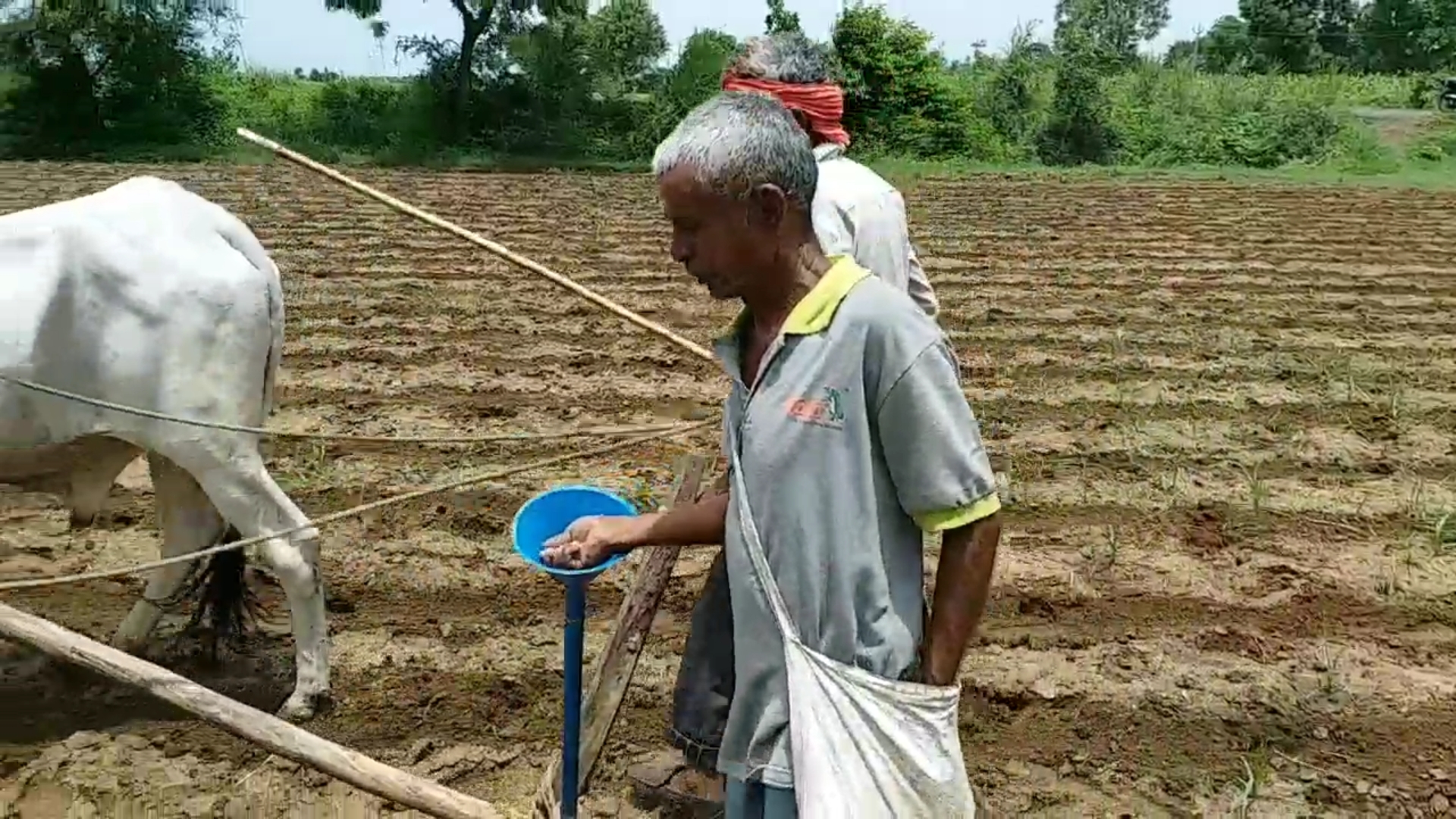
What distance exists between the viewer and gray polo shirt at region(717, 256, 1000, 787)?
188 centimetres

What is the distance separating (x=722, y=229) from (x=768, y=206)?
7 cm

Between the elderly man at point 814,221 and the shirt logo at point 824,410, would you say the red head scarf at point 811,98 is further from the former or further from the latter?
the shirt logo at point 824,410

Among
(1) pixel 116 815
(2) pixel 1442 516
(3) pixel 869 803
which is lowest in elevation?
(1) pixel 116 815

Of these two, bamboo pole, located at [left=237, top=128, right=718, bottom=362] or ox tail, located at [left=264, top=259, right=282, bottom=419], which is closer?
bamboo pole, located at [left=237, top=128, right=718, bottom=362]

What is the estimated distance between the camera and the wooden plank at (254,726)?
2.76 metres

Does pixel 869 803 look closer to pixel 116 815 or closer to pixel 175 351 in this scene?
pixel 116 815

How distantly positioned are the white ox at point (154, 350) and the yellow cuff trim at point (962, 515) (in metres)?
2.30

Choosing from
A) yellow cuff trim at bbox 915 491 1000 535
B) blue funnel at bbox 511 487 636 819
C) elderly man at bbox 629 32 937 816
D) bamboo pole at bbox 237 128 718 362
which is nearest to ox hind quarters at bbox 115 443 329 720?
bamboo pole at bbox 237 128 718 362

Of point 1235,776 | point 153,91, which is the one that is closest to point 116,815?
point 1235,776

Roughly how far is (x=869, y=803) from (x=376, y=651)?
9.07 ft

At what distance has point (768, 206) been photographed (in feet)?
6.29

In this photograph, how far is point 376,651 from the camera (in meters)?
4.31

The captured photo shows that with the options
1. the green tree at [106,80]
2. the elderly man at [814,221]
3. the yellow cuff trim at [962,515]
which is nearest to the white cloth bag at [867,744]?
the yellow cuff trim at [962,515]

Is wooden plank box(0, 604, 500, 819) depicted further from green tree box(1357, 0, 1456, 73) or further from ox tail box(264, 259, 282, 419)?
green tree box(1357, 0, 1456, 73)
